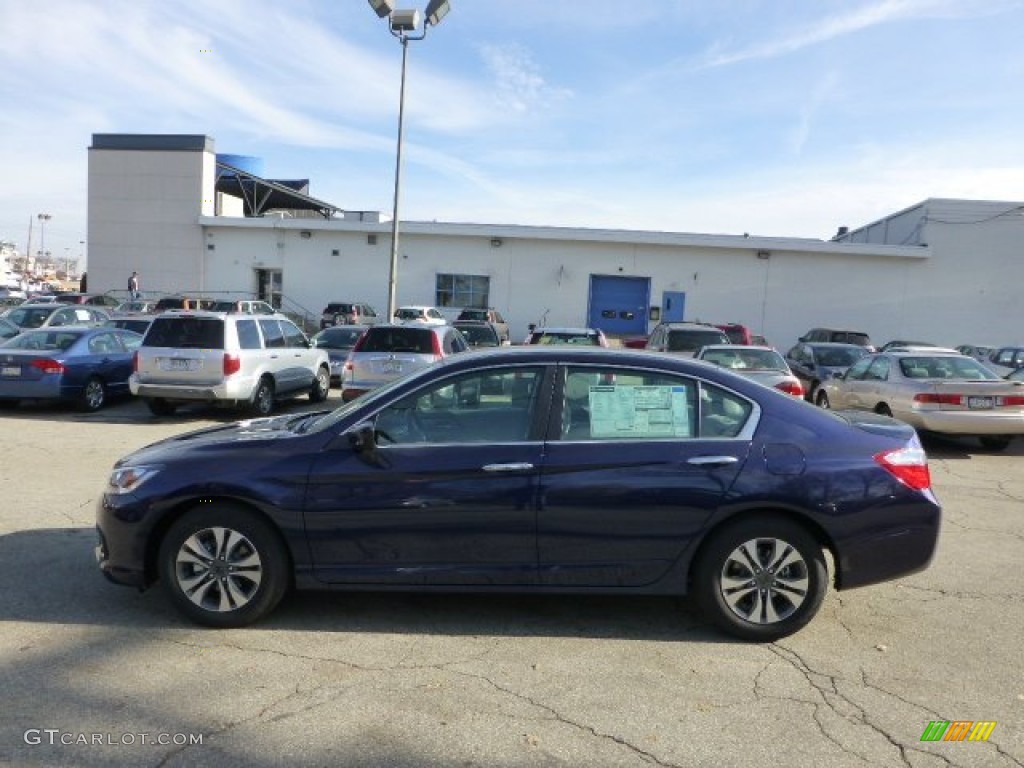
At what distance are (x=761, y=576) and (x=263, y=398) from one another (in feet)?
33.5

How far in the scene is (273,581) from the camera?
4273 mm

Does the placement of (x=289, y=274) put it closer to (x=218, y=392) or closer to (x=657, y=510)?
(x=218, y=392)

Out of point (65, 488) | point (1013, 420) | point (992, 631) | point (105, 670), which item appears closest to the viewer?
point (105, 670)

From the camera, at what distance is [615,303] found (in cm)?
3306

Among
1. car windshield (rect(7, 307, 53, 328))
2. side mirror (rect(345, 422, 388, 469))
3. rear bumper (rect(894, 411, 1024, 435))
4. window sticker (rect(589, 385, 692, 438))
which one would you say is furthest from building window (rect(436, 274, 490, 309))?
side mirror (rect(345, 422, 388, 469))

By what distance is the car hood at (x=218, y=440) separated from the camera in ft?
14.4

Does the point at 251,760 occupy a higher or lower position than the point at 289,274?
lower

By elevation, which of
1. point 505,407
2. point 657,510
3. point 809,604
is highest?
point 505,407

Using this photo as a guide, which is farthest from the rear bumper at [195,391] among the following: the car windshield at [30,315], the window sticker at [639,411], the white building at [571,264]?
the white building at [571,264]

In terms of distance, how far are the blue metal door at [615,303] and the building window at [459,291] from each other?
15.6 feet

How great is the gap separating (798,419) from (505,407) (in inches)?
65.0

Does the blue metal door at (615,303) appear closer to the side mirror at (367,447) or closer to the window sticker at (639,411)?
the window sticker at (639,411)

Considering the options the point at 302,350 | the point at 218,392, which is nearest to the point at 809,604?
the point at 218,392

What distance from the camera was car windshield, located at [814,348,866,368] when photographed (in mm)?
17062
